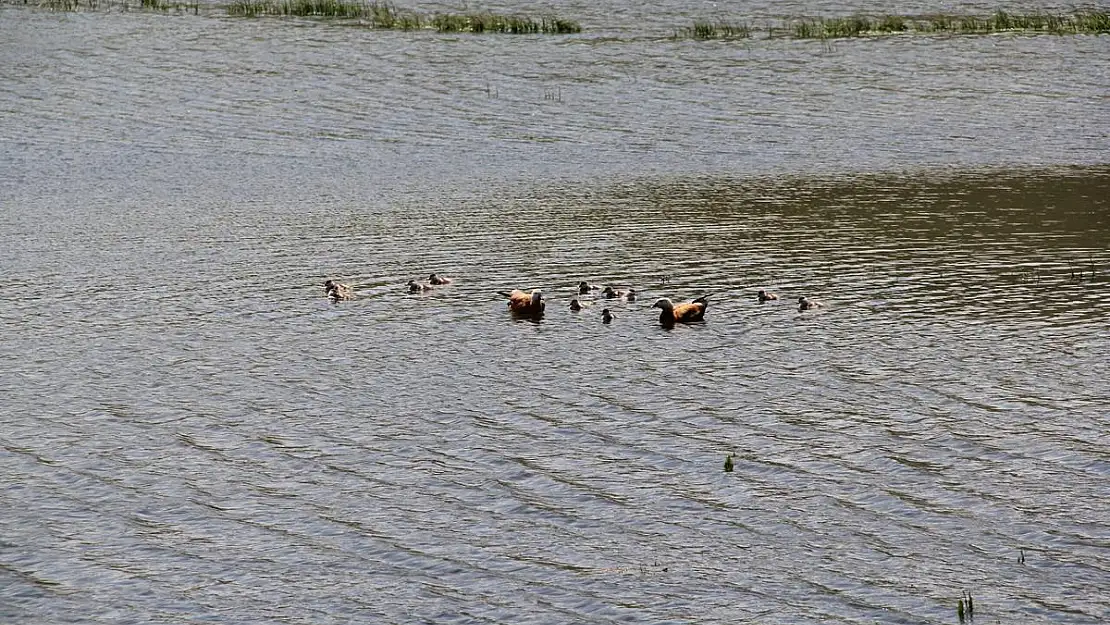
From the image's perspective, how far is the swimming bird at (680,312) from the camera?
901 inches

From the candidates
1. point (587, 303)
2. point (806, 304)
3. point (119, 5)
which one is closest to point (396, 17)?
point (119, 5)

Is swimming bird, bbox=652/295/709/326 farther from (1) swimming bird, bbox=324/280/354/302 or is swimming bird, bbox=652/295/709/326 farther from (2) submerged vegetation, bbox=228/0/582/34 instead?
(2) submerged vegetation, bbox=228/0/582/34

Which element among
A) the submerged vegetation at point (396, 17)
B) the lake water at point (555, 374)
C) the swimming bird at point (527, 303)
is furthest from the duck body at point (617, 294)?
the submerged vegetation at point (396, 17)

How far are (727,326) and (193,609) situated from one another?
37.4 ft

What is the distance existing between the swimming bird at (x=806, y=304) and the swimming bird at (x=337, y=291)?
696cm

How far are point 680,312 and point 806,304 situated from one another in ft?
6.83

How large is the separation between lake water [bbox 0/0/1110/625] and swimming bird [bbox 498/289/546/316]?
0.21 metres

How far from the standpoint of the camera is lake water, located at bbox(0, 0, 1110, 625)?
13867mm

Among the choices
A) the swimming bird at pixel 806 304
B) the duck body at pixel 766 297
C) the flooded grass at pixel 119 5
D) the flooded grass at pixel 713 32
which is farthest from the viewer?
the flooded grass at pixel 119 5

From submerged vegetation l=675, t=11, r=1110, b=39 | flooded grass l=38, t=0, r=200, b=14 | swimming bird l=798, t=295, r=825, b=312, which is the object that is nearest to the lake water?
swimming bird l=798, t=295, r=825, b=312

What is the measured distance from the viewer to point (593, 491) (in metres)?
15.9

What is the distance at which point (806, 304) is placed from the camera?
23.7 m

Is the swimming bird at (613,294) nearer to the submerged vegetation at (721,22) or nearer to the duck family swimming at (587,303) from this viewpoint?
the duck family swimming at (587,303)

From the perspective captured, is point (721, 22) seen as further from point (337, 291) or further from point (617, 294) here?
point (337, 291)
